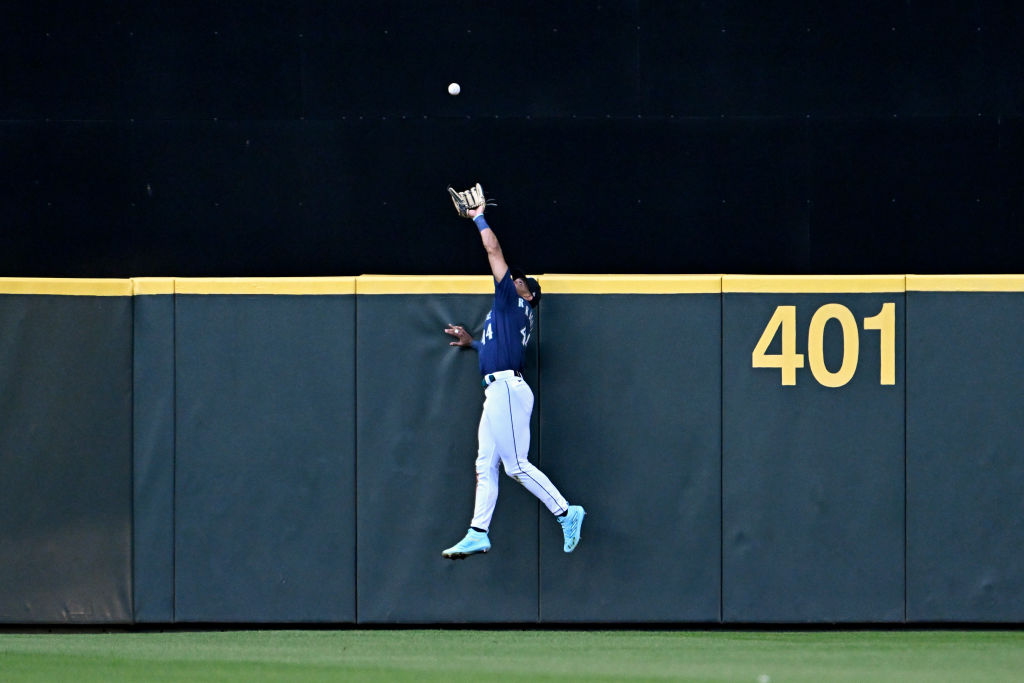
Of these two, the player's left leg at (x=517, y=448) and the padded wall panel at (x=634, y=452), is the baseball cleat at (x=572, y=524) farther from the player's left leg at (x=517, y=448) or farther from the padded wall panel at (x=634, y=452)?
the padded wall panel at (x=634, y=452)

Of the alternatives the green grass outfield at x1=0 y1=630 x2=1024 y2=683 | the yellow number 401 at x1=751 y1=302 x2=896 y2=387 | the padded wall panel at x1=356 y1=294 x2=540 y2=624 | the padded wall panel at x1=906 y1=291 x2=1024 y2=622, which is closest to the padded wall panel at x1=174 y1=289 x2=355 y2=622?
the padded wall panel at x1=356 y1=294 x2=540 y2=624

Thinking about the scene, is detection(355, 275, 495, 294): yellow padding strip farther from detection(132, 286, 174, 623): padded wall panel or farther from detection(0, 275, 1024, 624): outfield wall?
detection(132, 286, 174, 623): padded wall panel

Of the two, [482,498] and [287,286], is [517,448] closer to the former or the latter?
[482,498]

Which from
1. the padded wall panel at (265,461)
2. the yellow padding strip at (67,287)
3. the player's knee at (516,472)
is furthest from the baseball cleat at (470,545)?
the yellow padding strip at (67,287)

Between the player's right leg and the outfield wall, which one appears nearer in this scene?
the player's right leg

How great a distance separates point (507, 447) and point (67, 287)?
280 cm

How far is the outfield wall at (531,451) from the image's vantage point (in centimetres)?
706

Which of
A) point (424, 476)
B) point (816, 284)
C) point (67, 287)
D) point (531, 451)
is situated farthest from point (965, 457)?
point (67, 287)

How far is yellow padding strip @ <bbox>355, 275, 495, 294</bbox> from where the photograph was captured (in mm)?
7141

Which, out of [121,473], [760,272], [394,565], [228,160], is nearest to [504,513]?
[394,565]

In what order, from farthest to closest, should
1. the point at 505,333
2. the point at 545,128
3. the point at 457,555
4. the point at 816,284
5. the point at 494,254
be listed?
the point at 545,128
the point at 816,284
the point at 457,555
the point at 505,333
the point at 494,254

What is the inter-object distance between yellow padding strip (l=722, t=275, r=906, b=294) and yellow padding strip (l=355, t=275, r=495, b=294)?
146 cm

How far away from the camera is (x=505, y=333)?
270 inches

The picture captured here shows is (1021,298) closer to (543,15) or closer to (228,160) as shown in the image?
(543,15)
